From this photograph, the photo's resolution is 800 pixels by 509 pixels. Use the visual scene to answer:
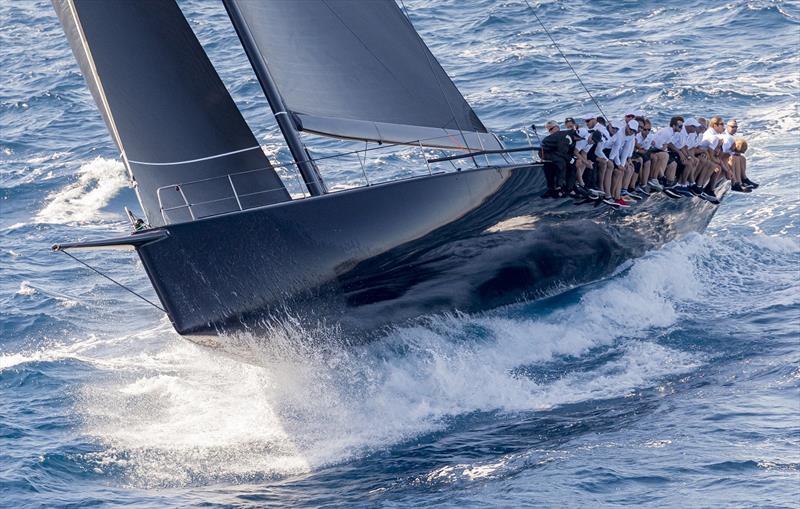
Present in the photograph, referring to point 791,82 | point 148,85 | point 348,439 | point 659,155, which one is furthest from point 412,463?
point 791,82

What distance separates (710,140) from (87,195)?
453 inches

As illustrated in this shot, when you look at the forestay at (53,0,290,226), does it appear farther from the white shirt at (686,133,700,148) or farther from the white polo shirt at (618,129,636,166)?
the white shirt at (686,133,700,148)

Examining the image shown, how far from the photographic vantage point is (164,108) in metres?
14.0

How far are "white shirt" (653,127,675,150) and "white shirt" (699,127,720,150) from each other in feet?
2.10

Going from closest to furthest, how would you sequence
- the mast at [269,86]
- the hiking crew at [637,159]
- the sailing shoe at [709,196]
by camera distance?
1. the mast at [269,86]
2. the hiking crew at [637,159]
3. the sailing shoe at [709,196]

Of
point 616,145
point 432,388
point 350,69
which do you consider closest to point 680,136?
point 616,145

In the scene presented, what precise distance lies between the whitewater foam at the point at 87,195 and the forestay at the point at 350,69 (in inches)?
346

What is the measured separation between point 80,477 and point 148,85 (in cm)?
440

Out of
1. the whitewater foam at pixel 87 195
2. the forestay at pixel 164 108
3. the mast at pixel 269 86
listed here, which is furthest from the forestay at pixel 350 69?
the whitewater foam at pixel 87 195

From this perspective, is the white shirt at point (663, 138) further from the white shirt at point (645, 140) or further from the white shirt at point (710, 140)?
the white shirt at point (710, 140)

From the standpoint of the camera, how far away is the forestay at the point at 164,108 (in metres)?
13.6

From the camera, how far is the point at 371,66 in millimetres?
14578

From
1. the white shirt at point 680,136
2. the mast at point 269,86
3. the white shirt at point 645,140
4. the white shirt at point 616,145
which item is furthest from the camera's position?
the white shirt at point 680,136

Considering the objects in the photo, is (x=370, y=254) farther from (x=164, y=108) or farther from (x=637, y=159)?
(x=637, y=159)
